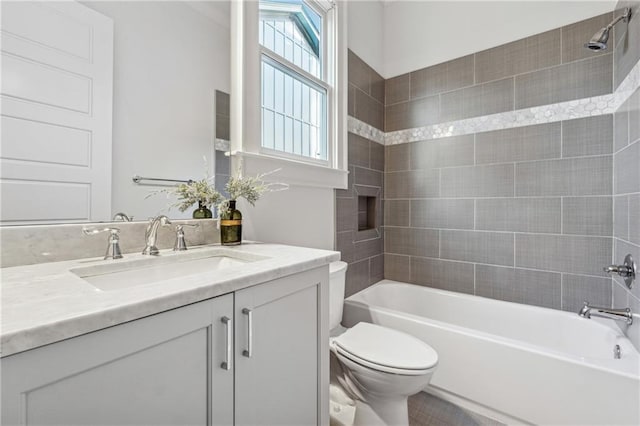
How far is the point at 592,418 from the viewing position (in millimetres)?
1318

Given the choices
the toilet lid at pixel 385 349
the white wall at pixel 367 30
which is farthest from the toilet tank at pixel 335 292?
the white wall at pixel 367 30

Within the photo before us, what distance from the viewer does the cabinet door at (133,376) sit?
17.6 inches

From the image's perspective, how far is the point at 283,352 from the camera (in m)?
0.90

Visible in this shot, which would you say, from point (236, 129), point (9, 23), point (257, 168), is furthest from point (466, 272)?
point (9, 23)

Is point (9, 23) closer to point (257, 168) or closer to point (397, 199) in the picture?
point (257, 168)

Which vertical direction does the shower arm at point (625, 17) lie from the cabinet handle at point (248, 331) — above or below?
above

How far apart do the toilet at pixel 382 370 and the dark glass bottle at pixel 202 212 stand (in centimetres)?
89

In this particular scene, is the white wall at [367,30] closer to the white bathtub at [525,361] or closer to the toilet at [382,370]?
the white bathtub at [525,361]

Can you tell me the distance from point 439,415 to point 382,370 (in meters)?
0.71

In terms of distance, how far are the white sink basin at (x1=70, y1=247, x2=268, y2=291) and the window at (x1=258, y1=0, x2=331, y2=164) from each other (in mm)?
738

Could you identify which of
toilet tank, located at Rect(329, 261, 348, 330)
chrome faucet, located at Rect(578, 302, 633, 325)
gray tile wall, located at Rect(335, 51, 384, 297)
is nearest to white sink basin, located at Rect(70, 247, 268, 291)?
toilet tank, located at Rect(329, 261, 348, 330)

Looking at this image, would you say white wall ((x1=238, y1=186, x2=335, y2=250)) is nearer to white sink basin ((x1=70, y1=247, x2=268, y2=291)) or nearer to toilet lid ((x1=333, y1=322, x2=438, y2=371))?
white sink basin ((x1=70, y1=247, x2=268, y2=291))

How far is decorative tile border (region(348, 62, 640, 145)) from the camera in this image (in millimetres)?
1729

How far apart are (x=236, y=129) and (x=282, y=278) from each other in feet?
2.88
